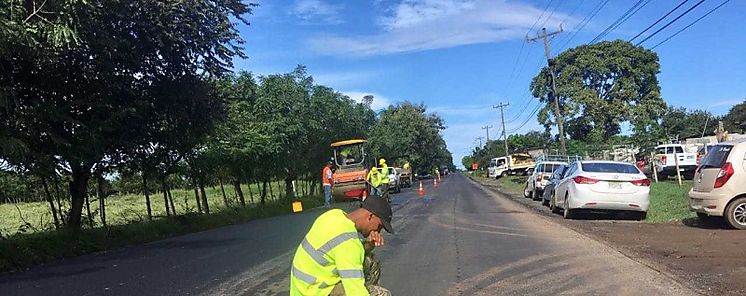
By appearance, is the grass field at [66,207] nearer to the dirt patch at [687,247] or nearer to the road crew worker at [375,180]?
the road crew worker at [375,180]

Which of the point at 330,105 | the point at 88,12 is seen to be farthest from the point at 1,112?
the point at 330,105

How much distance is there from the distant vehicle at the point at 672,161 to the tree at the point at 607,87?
2380 centimetres

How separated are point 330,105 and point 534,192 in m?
14.7

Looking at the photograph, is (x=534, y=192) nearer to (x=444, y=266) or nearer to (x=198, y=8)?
(x=198, y=8)

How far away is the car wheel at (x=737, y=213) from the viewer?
12438 millimetres

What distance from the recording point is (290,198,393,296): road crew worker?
3.58 m

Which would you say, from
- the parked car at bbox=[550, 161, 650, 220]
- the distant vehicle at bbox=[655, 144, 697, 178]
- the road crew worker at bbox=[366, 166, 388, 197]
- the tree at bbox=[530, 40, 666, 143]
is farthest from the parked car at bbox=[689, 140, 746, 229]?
the tree at bbox=[530, 40, 666, 143]

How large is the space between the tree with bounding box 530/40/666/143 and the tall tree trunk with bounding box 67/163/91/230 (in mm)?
51086

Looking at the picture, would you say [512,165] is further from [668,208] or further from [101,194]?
[101,194]

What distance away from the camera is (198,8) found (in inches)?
623

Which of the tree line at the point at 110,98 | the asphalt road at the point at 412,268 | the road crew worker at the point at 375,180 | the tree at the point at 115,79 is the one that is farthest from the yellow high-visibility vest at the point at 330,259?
the road crew worker at the point at 375,180

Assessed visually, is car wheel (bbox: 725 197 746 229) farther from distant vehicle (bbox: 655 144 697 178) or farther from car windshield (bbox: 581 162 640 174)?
distant vehicle (bbox: 655 144 697 178)

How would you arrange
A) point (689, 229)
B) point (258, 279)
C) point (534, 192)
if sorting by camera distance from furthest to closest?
1. point (534, 192)
2. point (689, 229)
3. point (258, 279)

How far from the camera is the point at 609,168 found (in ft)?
54.1
